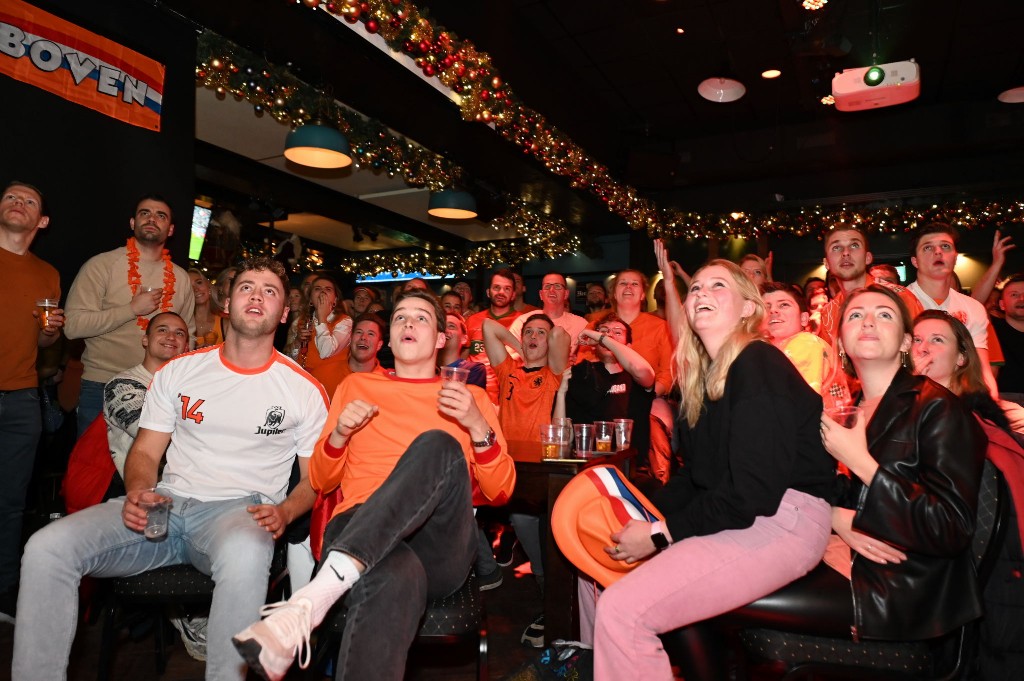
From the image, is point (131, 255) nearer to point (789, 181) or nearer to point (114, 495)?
point (114, 495)

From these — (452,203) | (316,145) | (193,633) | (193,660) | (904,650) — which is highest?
(452,203)

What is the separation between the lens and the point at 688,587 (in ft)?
5.56

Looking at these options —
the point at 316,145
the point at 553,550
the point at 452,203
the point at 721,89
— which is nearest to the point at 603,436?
the point at 553,550

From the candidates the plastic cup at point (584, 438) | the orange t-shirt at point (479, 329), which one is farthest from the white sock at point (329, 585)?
the orange t-shirt at point (479, 329)

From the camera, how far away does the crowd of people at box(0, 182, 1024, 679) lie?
66.0 inches

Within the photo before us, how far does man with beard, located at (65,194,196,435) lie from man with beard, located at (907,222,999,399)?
4.12m

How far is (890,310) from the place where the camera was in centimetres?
200

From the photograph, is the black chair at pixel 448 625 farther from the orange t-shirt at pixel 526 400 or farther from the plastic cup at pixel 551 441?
the orange t-shirt at pixel 526 400

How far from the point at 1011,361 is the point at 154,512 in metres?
5.46

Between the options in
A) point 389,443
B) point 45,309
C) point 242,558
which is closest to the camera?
point 242,558

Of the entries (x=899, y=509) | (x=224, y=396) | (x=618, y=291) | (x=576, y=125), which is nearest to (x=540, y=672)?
(x=899, y=509)

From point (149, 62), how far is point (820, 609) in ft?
15.0

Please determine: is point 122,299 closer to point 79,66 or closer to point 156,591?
point 79,66

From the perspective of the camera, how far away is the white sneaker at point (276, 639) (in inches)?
59.0
